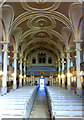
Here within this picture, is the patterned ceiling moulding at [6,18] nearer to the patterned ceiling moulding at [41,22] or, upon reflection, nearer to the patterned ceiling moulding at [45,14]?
the patterned ceiling moulding at [45,14]

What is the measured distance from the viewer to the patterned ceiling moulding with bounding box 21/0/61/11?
36.0 ft

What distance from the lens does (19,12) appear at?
12297 mm

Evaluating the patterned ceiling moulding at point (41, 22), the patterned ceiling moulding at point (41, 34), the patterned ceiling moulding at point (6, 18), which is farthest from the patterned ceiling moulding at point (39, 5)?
the patterned ceiling moulding at point (41, 34)

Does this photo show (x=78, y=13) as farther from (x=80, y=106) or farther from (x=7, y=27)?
(x=80, y=106)

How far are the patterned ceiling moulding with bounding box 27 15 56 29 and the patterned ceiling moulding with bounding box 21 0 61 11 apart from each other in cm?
161

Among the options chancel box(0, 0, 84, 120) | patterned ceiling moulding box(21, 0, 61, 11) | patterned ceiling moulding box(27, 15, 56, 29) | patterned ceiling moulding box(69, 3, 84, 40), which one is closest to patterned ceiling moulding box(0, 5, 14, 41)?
chancel box(0, 0, 84, 120)

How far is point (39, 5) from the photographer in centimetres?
1168

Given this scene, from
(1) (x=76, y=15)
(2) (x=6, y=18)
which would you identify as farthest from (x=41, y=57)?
(1) (x=76, y=15)

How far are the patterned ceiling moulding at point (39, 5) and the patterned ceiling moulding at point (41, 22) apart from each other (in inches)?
63.3

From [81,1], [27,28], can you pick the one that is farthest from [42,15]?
[81,1]

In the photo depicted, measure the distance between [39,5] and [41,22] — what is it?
3.60m

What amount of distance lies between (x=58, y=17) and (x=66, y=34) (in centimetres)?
338

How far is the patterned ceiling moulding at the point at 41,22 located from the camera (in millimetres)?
13979

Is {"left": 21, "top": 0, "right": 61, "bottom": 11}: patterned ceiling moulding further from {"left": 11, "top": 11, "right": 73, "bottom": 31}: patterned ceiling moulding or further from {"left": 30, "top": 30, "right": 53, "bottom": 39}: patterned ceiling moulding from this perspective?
{"left": 30, "top": 30, "right": 53, "bottom": 39}: patterned ceiling moulding
